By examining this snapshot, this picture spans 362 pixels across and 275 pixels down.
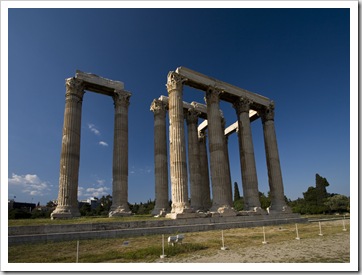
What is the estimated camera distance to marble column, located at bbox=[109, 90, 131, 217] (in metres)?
29.0

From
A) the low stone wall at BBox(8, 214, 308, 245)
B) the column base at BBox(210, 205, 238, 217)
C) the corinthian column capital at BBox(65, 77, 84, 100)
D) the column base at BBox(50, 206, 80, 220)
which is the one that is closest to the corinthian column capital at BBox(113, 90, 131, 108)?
the corinthian column capital at BBox(65, 77, 84, 100)

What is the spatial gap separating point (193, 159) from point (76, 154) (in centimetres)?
1699

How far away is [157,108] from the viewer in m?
36.1

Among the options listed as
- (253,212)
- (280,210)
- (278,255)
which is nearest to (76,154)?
(253,212)

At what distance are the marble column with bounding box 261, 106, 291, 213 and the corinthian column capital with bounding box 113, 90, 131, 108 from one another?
19.9 m

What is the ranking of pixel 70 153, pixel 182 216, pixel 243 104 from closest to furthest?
pixel 182 216, pixel 70 153, pixel 243 104

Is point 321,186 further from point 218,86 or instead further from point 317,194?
point 218,86

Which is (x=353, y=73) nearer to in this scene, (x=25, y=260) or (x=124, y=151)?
(x=25, y=260)

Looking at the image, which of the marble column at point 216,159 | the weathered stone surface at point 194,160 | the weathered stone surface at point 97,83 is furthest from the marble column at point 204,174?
the weathered stone surface at point 97,83

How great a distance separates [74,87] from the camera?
94.4 ft

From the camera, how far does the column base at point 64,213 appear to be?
24078 mm

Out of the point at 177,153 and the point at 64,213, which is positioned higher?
the point at 177,153

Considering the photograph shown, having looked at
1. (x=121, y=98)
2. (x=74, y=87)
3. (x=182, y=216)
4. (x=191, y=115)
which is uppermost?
(x=74, y=87)

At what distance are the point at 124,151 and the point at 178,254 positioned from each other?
68.8ft
